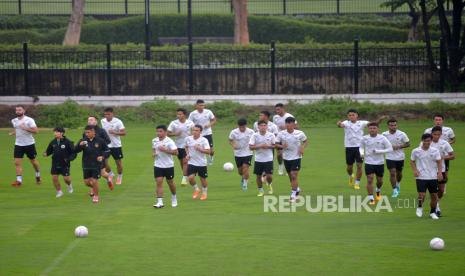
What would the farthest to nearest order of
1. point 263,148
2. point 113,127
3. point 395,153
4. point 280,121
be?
point 280,121, point 113,127, point 263,148, point 395,153

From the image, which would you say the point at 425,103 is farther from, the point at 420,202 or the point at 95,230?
the point at 95,230

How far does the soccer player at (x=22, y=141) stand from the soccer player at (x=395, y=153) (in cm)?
968

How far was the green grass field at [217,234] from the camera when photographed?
18125 mm

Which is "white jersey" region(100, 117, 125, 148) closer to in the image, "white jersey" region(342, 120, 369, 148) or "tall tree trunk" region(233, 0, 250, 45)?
"white jersey" region(342, 120, 369, 148)

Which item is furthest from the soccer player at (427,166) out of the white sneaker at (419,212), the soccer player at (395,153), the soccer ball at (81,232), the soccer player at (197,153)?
the soccer ball at (81,232)

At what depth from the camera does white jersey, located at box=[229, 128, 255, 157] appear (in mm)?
25875

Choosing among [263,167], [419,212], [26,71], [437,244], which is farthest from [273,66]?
[437,244]

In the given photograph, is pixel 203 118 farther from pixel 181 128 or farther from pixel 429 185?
pixel 429 185

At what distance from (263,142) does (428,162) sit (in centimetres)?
488

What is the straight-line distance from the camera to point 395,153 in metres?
24.4

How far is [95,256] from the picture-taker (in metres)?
18.9

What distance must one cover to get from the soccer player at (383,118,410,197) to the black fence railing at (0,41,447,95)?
54.1 ft

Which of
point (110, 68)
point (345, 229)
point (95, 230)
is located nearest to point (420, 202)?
point (345, 229)

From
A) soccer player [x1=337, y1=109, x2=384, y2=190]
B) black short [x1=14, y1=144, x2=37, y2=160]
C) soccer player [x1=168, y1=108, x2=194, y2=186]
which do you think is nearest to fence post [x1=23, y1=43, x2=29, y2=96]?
black short [x1=14, y1=144, x2=37, y2=160]
